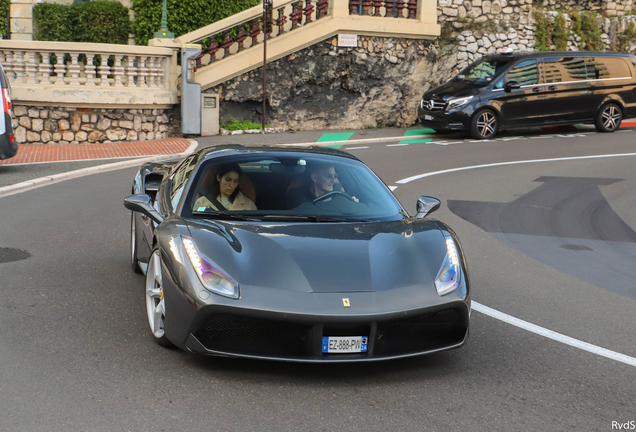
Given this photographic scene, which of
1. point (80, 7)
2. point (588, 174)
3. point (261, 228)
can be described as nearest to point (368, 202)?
point (261, 228)

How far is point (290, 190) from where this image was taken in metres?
5.55

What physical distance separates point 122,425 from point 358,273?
4.98 ft

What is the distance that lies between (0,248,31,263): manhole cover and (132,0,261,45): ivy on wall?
50.1 ft

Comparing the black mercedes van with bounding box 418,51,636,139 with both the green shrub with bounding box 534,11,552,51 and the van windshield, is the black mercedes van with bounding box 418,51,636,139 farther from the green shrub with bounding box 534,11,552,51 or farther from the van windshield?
the green shrub with bounding box 534,11,552,51

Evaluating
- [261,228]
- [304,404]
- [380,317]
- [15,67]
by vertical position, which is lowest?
[304,404]

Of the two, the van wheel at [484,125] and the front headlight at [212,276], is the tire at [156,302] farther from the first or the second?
the van wheel at [484,125]

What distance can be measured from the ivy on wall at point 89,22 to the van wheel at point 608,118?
13935mm

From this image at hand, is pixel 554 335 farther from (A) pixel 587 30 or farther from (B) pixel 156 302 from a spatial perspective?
(A) pixel 587 30

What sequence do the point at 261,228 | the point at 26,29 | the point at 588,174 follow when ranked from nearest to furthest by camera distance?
the point at 261,228
the point at 588,174
the point at 26,29

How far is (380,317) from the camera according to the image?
4055 millimetres

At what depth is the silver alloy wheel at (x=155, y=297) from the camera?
466cm

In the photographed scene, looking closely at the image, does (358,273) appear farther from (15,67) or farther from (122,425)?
(15,67)

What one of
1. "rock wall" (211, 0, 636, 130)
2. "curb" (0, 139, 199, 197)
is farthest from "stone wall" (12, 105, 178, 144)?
"curb" (0, 139, 199, 197)

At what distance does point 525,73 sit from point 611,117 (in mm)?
3135
